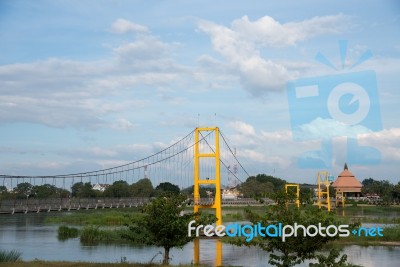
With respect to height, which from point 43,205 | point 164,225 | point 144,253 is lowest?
point 144,253

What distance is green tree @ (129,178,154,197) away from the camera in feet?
157

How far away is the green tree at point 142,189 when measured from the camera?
48.0 m

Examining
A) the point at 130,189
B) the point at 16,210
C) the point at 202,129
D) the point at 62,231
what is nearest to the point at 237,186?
the point at 130,189

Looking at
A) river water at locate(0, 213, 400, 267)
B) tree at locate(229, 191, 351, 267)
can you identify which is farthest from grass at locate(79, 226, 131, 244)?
tree at locate(229, 191, 351, 267)

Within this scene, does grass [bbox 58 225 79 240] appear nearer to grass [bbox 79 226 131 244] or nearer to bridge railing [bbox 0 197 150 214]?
bridge railing [bbox 0 197 150 214]

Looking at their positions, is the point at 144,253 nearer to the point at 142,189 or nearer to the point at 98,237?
the point at 98,237

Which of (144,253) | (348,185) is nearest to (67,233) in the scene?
(144,253)

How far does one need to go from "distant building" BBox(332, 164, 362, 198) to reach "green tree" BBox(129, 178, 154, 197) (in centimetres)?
5588

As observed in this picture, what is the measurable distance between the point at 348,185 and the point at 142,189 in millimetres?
60933

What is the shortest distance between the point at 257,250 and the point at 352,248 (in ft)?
14.7

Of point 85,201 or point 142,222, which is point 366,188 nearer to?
point 85,201

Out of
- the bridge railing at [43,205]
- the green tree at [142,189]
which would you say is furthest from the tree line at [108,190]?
the bridge railing at [43,205]

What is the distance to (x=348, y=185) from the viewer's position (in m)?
102

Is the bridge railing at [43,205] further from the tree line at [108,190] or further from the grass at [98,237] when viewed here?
the tree line at [108,190]
